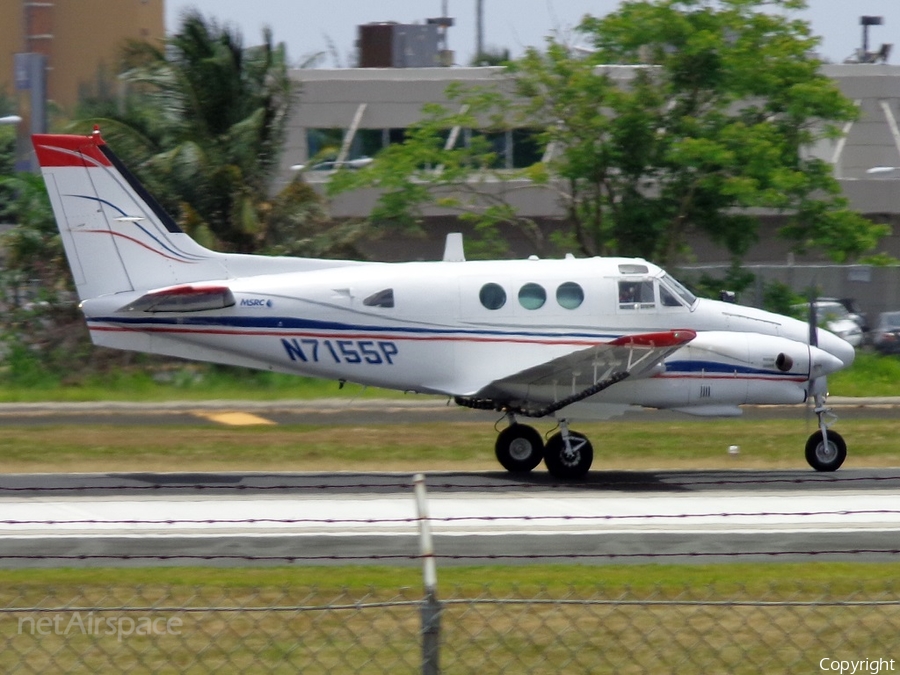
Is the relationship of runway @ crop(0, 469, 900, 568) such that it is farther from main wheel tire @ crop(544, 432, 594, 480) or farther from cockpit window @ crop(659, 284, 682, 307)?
cockpit window @ crop(659, 284, 682, 307)

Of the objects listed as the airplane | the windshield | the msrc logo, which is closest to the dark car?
the airplane

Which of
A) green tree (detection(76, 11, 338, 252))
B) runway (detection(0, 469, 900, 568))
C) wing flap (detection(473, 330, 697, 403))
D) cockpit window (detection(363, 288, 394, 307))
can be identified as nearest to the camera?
runway (detection(0, 469, 900, 568))

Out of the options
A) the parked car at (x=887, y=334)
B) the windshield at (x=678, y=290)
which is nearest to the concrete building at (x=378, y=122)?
the parked car at (x=887, y=334)

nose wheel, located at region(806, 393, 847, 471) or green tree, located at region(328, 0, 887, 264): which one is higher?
green tree, located at region(328, 0, 887, 264)

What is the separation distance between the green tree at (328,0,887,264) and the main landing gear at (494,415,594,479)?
13632 mm

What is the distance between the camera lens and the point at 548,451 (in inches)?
603

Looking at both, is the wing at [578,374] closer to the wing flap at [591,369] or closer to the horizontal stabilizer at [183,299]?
the wing flap at [591,369]

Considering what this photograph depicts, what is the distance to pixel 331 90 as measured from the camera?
141ft

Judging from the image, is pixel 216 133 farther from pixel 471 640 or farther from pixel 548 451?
pixel 471 640

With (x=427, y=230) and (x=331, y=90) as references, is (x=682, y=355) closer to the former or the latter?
(x=427, y=230)

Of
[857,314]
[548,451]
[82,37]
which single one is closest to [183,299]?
[548,451]

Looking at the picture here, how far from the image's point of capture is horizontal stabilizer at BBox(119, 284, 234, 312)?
15.2m

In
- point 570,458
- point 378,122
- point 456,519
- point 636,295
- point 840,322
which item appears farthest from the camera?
point 378,122

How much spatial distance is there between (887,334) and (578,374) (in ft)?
51.9
